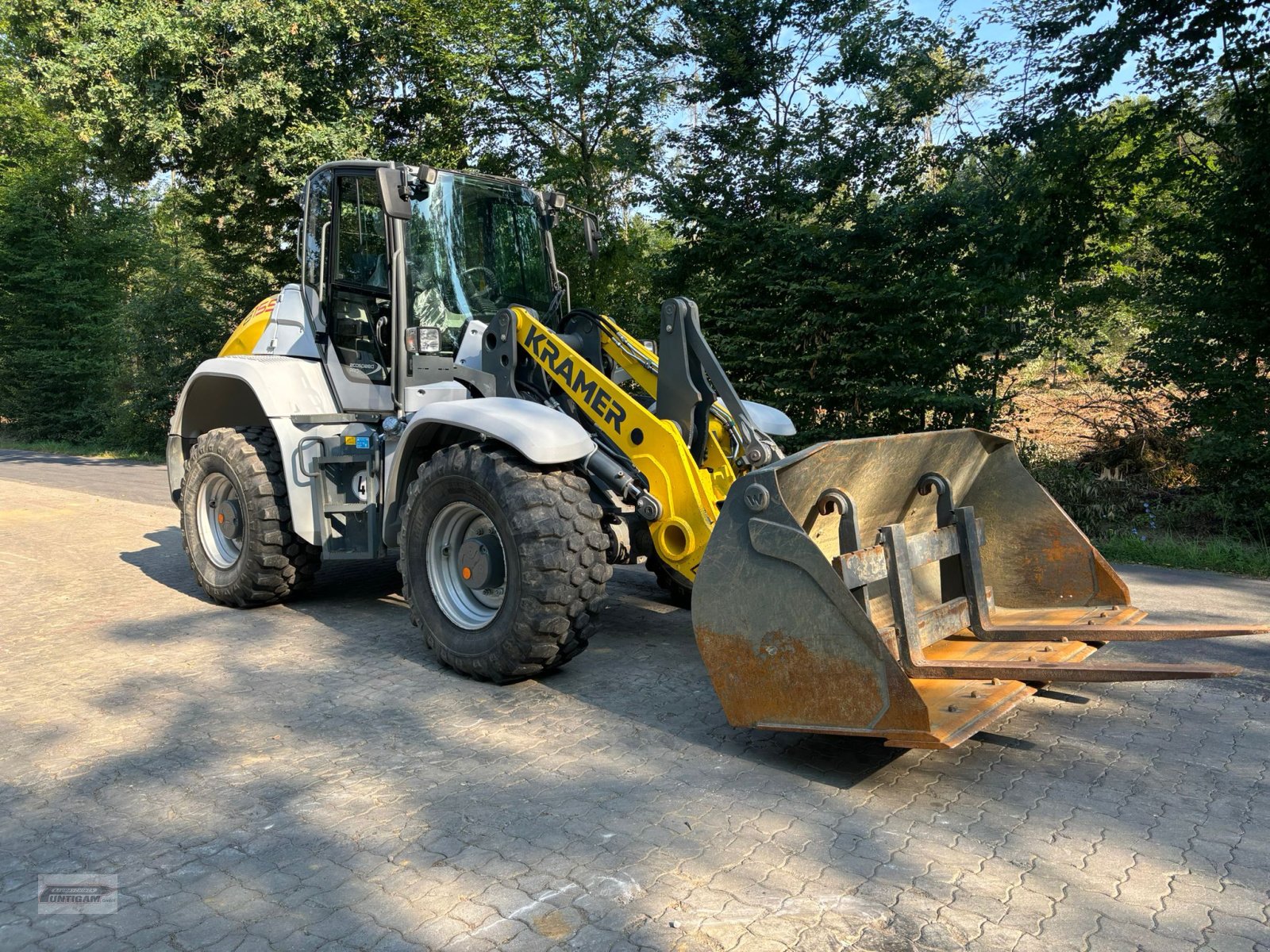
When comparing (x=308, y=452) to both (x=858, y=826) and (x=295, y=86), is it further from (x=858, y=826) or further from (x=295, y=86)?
(x=295, y=86)

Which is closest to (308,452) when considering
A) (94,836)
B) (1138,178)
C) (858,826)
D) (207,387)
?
(207,387)

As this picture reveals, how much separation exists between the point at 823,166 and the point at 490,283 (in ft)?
24.9

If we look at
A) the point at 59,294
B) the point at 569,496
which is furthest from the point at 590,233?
the point at 59,294

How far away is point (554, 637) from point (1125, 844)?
2.58 m

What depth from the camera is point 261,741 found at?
4.39 meters

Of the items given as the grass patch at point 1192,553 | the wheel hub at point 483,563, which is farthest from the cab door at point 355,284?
the grass patch at point 1192,553

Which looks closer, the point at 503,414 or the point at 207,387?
the point at 503,414

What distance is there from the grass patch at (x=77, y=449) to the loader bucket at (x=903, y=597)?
19216 mm

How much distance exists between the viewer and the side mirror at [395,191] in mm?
5758

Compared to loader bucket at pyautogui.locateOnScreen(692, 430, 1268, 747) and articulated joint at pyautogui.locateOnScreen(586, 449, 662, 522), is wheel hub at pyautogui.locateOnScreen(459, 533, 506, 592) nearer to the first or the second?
articulated joint at pyautogui.locateOnScreen(586, 449, 662, 522)

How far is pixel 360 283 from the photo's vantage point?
6562 mm

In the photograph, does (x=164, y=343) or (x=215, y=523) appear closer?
(x=215, y=523)

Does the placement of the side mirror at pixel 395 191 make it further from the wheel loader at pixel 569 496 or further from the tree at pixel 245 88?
the tree at pixel 245 88

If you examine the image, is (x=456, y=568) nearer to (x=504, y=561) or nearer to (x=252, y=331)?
(x=504, y=561)
